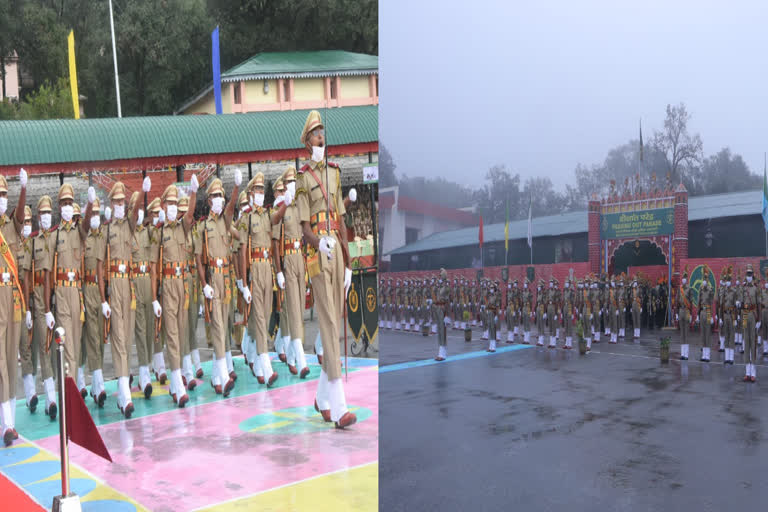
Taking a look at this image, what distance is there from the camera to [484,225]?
4348mm

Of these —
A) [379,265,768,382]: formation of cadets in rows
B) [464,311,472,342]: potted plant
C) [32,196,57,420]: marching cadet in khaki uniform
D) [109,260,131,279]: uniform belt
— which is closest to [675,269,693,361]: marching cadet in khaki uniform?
[379,265,768,382]: formation of cadets in rows

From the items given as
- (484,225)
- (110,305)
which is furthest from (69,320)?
(484,225)

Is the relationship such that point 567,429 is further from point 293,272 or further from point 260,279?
point 260,279

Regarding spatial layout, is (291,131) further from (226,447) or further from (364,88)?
(226,447)

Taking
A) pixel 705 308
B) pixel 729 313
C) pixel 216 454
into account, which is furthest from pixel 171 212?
pixel 729 313

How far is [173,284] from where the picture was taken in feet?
17.9

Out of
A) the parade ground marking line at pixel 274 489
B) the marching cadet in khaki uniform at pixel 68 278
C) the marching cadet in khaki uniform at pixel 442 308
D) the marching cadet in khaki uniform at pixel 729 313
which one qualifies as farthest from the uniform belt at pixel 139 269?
the marching cadet in khaki uniform at pixel 729 313

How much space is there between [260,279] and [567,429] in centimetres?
237

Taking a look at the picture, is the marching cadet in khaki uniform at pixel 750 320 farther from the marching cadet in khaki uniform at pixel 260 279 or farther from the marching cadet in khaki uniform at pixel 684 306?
the marching cadet in khaki uniform at pixel 260 279

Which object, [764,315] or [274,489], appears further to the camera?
[274,489]

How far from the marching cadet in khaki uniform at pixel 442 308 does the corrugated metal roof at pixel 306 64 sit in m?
1.45

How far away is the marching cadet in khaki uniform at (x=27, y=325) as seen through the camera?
477cm

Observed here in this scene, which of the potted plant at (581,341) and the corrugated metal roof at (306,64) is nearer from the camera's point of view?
the potted plant at (581,341)

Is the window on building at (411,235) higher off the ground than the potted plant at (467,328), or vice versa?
the window on building at (411,235)
